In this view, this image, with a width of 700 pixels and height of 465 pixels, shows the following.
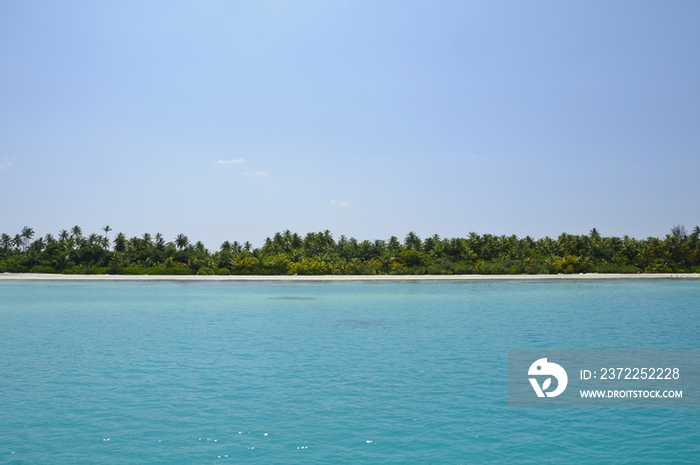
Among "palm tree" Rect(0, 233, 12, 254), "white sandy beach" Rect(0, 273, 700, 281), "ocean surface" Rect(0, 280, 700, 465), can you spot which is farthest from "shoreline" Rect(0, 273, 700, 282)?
"palm tree" Rect(0, 233, 12, 254)

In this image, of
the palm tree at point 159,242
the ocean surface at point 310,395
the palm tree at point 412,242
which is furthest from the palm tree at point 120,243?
the ocean surface at point 310,395

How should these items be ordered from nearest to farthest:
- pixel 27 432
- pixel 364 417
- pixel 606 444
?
pixel 606 444
pixel 27 432
pixel 364 417

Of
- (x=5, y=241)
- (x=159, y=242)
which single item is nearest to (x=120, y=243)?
(x=159, y=242)

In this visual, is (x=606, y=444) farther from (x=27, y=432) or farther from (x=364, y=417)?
(x=27, y=432)

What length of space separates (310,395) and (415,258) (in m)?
69.3

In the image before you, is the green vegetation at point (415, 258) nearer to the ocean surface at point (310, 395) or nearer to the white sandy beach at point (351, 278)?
the white sandy beach at point (351, 278)

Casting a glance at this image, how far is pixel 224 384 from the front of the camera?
42.9 feet

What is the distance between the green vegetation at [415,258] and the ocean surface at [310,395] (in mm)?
51093

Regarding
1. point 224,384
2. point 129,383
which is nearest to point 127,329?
point 129,383

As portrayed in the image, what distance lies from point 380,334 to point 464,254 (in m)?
65.1

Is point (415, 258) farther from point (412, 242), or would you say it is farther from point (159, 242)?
point (159, 242)

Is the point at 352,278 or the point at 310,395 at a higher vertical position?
the point at 352,278

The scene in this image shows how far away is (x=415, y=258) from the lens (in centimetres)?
8019

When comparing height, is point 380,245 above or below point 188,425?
above
